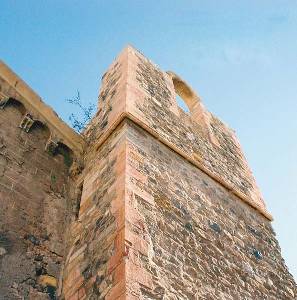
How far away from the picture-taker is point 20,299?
145 inches

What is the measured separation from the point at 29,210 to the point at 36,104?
162 cm

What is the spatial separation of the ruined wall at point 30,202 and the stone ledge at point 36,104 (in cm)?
6

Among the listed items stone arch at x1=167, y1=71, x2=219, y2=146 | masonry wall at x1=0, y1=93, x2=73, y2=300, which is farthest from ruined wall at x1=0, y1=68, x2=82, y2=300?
stone arch at x1=167, y1=71, x2=219, y2=146

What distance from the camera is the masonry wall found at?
152 inches

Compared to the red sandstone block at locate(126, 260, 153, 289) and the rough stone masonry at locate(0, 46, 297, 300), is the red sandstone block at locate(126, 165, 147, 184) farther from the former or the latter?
the red sandstone block at locate(126, 260, 153, 289)

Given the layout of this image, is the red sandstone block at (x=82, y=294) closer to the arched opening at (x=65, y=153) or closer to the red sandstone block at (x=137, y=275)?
the red sandstone block at (x=137, y=275)

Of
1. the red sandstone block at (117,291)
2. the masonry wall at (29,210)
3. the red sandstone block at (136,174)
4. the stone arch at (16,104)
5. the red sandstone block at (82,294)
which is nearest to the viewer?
the red sandstone block at (117,291)

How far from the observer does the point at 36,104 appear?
18.1 feet

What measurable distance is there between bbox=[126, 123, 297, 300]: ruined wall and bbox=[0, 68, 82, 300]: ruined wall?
3.44 ft

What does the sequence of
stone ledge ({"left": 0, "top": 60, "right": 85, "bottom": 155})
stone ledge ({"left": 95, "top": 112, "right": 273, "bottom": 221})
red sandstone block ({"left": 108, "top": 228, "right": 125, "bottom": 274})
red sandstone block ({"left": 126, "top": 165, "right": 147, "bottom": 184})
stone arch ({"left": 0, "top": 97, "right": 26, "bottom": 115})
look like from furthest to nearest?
stone ledge ({"left": 0, "top": 60, "right": 85, "bottom": 155}), stone arch ({"left": 0, "top": 97, "right": 26, "bottom": 115}), stone ledge ({"left": 95, "top": 112, "right": 273, "bottom": 221}), red sandstone block ({"left": 126, "top": 165, "right": 147, "bottom": 184}), red sandstone block ({"left": 108, "top": 228, "right": 125, "bottom": 274})

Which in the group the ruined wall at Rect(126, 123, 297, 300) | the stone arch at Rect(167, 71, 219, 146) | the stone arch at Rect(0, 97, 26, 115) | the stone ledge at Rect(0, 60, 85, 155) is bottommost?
the ruined wall at Rect(126, 123, 297, 300)

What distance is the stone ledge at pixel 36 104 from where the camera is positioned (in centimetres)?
544

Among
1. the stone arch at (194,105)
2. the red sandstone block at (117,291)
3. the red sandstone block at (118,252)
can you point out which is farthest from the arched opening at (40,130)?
the stone arch at (194,105)

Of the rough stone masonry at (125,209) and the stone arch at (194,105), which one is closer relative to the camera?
the rough stone masonry at (125,209)
